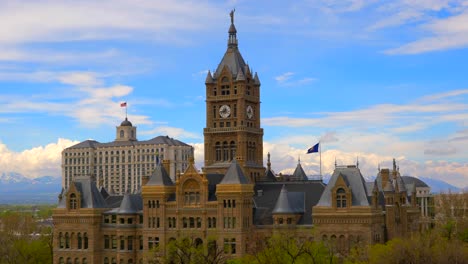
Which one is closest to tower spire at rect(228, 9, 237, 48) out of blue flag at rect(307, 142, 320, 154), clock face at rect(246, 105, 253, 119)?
clock face at rect(246, 105, 253, 119)

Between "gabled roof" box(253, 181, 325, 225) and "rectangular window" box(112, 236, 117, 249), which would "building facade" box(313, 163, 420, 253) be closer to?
"gabled roof" box(253, 181, 325, 225)

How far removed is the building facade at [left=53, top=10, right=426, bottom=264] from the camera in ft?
358

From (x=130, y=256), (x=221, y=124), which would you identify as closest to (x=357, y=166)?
(x=221, y=124)

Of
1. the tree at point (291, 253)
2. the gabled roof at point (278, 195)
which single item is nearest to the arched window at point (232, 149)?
the gabled roof at point (278, 195)

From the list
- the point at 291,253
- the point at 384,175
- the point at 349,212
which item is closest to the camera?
the point at 291,253

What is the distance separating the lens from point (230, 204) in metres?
114

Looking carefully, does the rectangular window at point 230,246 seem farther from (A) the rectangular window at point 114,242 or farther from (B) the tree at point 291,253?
(A) the rectangular window at point 114,242

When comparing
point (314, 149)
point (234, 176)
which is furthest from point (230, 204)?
point (314, 149)

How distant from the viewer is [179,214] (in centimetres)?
11738

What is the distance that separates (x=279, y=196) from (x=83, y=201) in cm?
3319

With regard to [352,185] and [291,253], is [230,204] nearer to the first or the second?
[352,185]

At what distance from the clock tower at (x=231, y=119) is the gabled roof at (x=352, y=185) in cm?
1856

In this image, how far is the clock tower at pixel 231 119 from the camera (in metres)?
126

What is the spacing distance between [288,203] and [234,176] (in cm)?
878
